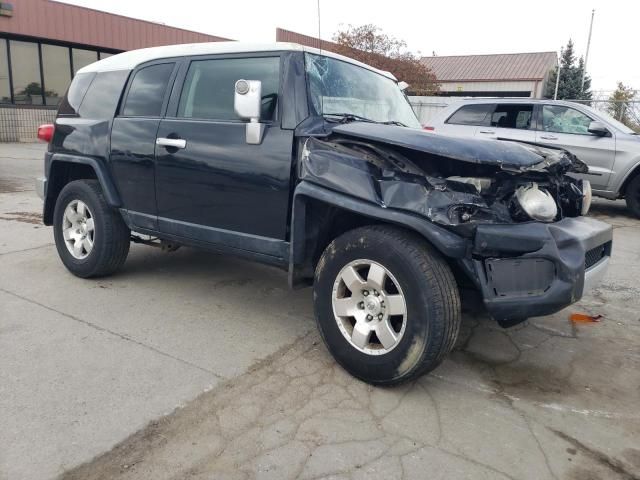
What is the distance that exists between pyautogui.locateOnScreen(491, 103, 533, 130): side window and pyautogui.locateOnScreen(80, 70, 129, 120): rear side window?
6.71m

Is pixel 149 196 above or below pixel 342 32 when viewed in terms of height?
below

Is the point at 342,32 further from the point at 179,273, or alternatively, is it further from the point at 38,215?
the point at 179,273

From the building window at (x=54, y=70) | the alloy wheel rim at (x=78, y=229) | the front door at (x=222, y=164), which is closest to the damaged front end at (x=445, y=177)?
the front door at (x=222, y=164)

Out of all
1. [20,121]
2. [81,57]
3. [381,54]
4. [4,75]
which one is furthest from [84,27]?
[381,54]

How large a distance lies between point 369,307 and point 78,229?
3.07m

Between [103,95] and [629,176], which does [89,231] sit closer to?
[103,95]

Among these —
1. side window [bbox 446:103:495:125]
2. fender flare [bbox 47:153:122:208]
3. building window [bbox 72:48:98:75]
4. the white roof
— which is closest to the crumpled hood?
the white roof

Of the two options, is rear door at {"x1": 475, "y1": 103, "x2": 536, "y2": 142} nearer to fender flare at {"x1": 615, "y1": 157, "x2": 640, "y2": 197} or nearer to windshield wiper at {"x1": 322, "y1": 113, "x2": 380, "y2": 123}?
fender flare at {"x1": 615, "y1": 157, "x2": 640, "y2": 197}

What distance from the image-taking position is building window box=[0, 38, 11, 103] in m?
17.7

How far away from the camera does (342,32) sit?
85.8 ft

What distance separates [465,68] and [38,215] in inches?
1410

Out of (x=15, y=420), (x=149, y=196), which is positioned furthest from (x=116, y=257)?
(x=15, y=420)

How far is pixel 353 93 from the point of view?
3.80 meters

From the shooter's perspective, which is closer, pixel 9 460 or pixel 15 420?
pixel 9 460
